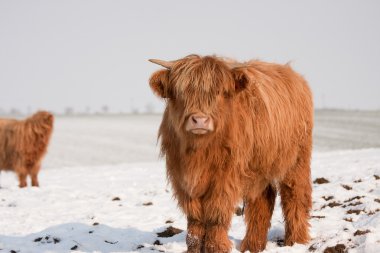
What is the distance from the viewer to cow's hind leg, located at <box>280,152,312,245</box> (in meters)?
6.12

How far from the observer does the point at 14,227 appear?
7855 mm

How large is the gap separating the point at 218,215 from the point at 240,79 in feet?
4.35

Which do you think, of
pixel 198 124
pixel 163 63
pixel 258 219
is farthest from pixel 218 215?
pixel 163 63

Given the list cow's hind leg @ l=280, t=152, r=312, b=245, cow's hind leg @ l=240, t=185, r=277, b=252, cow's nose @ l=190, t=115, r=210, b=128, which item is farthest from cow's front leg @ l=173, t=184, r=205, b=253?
cow's hind leg @ l=280, t=152, r=312, b=245

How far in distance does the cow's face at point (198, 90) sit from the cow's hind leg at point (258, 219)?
5.65 ft

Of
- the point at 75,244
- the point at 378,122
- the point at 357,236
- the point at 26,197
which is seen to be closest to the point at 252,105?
the point at 357,236

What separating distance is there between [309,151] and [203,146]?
7.04 ft

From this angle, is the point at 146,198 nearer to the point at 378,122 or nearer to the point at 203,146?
the point at 203,146

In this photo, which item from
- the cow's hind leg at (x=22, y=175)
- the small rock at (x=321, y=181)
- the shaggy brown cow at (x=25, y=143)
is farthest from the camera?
the shaggy brown cow at (x=25, y=143)

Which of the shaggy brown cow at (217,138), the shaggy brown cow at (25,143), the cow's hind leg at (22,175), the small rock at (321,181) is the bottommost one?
the cow's hind leg at (22,175)

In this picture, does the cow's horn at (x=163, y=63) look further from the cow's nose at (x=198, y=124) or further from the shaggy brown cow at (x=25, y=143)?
the shaggy brown cow at (x=25, y=143)

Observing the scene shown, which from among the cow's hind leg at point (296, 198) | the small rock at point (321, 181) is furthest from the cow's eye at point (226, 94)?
the small rock at point (321, 181)

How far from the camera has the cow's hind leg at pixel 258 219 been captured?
6039 millimetres

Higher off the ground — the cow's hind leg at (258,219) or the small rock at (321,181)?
the cow's hind leg at (258,219)
